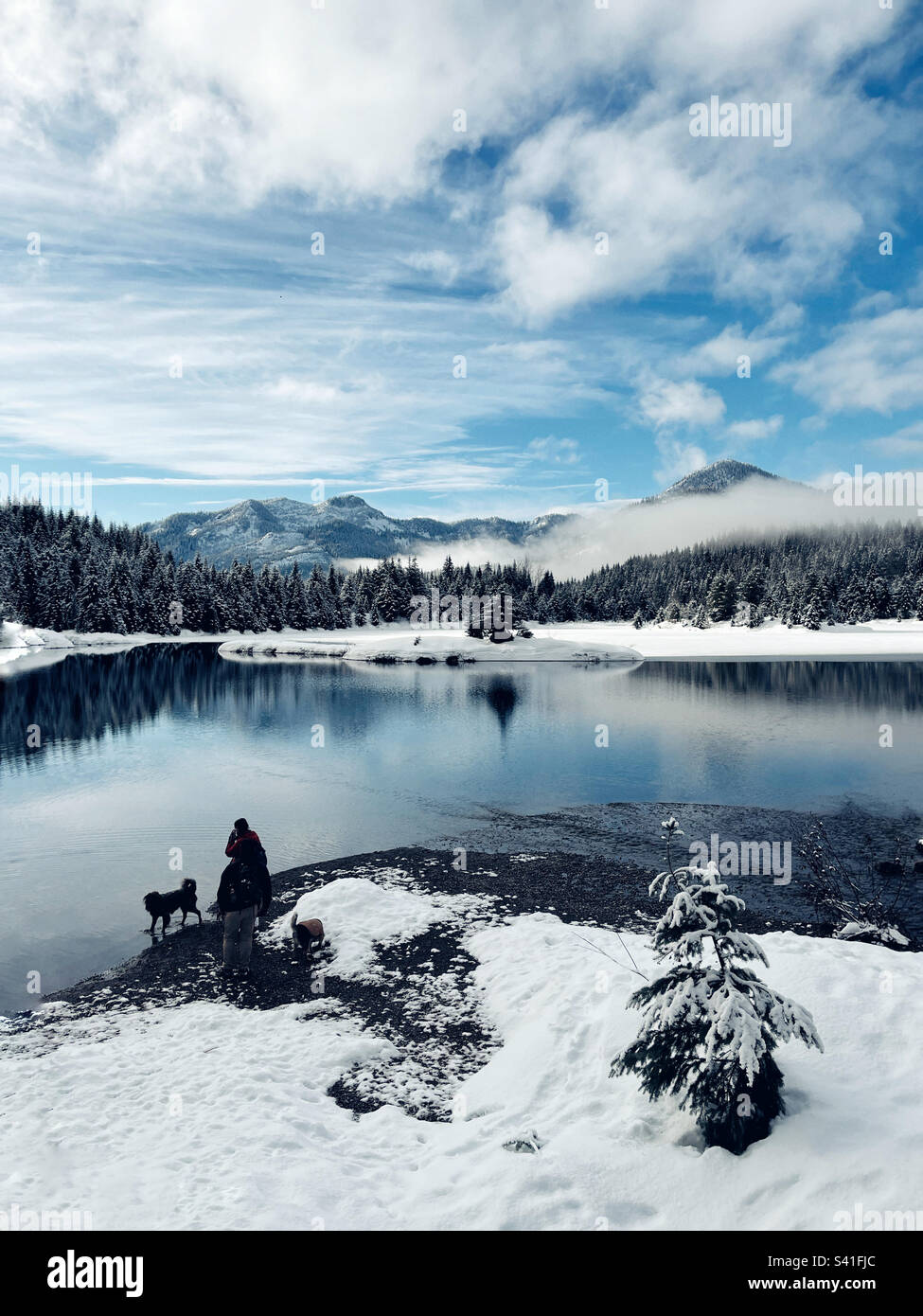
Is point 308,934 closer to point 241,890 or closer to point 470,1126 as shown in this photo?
point 241,890

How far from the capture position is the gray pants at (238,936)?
12.5 meters

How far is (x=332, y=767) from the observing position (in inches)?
1260

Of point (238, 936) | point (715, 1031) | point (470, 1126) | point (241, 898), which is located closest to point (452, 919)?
point (238, 936)

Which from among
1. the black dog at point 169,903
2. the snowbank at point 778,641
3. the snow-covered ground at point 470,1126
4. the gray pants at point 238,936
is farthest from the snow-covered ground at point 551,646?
the snow-covered ground at point 470,1126

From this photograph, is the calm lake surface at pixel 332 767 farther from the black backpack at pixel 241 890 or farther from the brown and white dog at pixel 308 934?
the brown and white dog at pixel 308 934

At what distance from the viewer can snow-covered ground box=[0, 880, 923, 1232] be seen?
19.6 ft

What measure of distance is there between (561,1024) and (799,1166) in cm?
425

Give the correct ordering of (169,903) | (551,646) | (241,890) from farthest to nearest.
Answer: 1. (551,646)
2. (169,903)
3. (241,890)

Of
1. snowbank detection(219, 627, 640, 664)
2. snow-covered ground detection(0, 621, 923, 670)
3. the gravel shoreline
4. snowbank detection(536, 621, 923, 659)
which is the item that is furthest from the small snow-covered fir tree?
snowbank detection(536, 621, 923, 659)

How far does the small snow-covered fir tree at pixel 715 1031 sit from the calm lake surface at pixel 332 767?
11025mm

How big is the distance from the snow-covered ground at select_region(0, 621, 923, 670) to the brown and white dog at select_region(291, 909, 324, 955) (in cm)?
8261

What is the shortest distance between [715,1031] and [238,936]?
9.25 metres

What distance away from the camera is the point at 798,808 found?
963 inches
